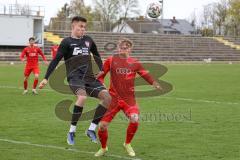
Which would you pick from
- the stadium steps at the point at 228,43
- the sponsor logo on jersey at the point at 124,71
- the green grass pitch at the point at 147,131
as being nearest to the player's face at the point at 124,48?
the sponsor logo on jersey at the point at 124,71

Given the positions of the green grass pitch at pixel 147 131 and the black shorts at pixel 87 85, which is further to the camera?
the black shorts at pixel 87 85

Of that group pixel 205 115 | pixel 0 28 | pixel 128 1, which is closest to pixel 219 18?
pixel 128 1

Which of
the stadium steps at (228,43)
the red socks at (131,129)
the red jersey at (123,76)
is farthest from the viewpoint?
the stadium steps at (228,43)

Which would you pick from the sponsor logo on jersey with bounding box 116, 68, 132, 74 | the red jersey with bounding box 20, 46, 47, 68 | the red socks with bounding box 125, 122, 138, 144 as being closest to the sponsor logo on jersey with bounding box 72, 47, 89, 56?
the sponsor logo on jersey with bounding box 116, 68, 132, 74

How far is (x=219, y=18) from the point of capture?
98.9 metres

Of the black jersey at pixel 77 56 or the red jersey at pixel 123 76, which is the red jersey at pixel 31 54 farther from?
the red jersey at pixel 123 76

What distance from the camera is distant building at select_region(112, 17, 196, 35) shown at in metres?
76.3

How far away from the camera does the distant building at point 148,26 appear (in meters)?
76.3

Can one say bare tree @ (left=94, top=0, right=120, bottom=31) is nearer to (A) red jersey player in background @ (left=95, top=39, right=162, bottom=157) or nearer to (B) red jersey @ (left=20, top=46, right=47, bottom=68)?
(B) red jersey @ (left=20, top=46, right=47, bottom=68)

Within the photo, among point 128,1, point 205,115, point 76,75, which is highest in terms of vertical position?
point 128,1

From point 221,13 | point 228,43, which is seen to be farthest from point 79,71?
point 221,13

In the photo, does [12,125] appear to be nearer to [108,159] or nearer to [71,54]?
[71,54]

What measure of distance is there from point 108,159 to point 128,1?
87708 millimetres

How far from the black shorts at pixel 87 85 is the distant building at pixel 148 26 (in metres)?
62.0
